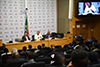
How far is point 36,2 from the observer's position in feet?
37.1

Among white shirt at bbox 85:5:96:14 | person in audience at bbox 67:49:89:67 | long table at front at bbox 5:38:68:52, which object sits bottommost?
long table at front at bbox 5:38:68:52

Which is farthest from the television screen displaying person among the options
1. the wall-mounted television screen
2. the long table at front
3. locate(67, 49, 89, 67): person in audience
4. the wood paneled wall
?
locate(67, 49, 89, 67): person in audience

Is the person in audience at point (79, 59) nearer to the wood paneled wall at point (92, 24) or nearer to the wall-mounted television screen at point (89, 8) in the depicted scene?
the wall-mounted television screen at point (89, 8)

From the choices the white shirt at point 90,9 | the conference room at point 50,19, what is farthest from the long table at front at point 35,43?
the white shirt at point 90,9

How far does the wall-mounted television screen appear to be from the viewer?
10.3m

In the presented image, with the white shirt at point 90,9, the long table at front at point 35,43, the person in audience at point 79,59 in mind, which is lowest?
the long table at front at point 35,43

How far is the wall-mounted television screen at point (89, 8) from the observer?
10297 mm

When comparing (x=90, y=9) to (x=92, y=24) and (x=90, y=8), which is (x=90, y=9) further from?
(x=92, y=24)

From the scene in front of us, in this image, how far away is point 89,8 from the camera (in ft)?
33.8

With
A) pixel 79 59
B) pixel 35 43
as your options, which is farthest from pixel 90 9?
pixel 79 59

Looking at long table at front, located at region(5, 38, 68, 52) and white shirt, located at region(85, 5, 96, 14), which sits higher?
white shirt, located at region(85, 5, 96, 14)

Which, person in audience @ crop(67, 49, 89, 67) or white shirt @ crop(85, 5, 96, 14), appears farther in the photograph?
white shirt @ crop(85, 5, 96, 14)

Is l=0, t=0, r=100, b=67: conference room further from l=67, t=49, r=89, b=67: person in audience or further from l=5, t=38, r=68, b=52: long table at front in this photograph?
l=67, t=49, r=89, b=67: person in audience

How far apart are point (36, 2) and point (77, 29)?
4433mm
